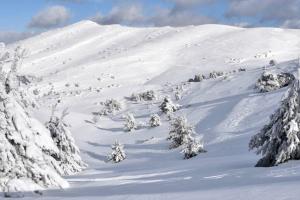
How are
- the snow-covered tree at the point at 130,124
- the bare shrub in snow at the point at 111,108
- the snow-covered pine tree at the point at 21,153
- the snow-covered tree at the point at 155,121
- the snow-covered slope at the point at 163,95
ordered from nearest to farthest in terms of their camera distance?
the snow-covered pine tree at the point at 21,153, the snow-covered slope at the point at 163,95, the snow-covered tree at the point at 155,121, the snow-covered tree at the point at 130,124, the bare shrub in snow at the point at 111,108

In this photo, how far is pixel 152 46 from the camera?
122375mm

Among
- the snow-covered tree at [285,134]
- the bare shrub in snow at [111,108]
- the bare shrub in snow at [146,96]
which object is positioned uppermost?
the bare shrub in snow at [146,96]

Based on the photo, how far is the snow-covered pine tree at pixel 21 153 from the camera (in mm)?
14156

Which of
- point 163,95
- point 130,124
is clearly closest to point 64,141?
point 130,124

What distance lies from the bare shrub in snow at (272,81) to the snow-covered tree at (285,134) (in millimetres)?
29379

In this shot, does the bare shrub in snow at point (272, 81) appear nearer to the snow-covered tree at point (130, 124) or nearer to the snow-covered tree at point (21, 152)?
the snow-covered tree at point (130, 124)

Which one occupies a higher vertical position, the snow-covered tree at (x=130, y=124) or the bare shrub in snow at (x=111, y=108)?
the bare shrub in snow at (x=111, y=108)

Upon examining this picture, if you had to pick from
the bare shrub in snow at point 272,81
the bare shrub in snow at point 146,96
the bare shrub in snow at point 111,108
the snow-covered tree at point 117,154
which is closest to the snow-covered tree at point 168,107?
the bare shrub in snow at point 272,81

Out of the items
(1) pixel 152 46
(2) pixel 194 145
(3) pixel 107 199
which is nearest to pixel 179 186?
(3) pixel 107 199

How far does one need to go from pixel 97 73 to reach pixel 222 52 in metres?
24.9

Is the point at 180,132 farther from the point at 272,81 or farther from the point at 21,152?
the point at 21,152

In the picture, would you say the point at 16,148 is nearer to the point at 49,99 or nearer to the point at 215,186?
the point at 215,186

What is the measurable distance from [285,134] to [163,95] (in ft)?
152

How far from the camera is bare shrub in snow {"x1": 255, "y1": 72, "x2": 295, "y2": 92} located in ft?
154
